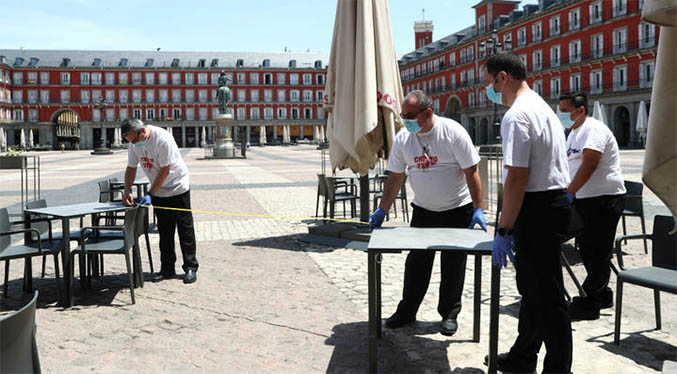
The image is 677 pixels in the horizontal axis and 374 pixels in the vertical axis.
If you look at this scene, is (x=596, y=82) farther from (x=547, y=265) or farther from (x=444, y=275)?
(x=547, y=265)

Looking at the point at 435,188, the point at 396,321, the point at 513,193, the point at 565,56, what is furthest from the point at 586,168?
the point at 565,56

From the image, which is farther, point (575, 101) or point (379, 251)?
point (575, 101)

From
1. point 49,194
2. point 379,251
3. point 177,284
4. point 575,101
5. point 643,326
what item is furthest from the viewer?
point 49,194

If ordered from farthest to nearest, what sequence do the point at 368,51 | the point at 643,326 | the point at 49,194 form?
the point at 49,194 < the point at 368,51 < the point at 643,326

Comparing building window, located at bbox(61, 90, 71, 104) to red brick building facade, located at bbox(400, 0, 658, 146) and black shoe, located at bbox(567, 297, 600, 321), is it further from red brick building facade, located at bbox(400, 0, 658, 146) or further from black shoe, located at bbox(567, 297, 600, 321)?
black shoe, located at bbox(567, 297, 600, 321)

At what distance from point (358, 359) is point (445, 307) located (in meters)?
0.91

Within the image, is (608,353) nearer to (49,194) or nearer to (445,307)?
(445,307)

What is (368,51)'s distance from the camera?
685cm

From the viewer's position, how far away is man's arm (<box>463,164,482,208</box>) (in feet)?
13.5

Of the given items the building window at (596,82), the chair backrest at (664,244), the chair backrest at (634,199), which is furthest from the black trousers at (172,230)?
the building window at (596,82)

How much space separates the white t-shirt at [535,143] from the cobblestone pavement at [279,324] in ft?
4.12

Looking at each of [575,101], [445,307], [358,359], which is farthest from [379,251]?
[575,101]

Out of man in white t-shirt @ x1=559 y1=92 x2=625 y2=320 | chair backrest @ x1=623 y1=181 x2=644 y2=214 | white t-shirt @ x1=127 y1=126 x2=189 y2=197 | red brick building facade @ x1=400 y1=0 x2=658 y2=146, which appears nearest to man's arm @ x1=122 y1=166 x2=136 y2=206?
white t-shirt @ x1=127 y1=126 x2=189 y2=197

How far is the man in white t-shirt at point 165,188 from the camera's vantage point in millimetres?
5742
